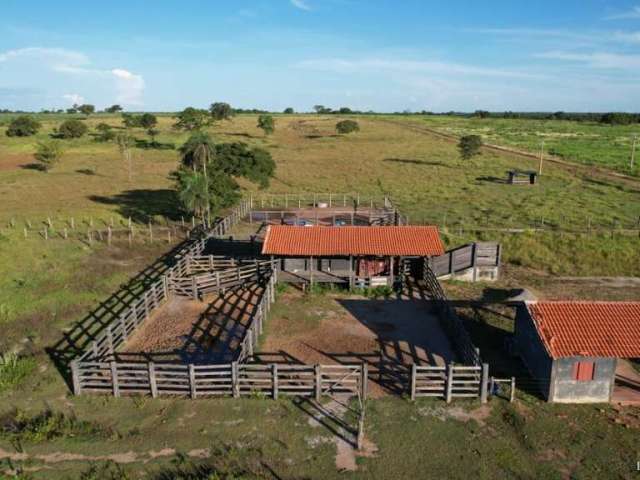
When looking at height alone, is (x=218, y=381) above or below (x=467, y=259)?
below

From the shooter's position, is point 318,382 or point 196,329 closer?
point 318,382

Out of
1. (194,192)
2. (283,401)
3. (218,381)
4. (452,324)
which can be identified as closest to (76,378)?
(218,381)

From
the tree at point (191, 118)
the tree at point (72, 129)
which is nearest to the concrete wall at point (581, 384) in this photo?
the tree at point (191, 118)

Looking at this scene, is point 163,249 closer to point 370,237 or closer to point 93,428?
point 370,237

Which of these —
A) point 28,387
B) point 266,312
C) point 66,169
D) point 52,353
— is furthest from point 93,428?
point 66,169

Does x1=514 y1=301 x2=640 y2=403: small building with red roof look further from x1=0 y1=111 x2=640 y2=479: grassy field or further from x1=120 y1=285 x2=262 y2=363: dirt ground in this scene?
x1=120 y1=285 x2=262 y2=363: dirt ground

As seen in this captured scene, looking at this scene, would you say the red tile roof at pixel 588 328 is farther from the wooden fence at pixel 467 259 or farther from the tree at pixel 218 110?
the tree at pixel 218 110

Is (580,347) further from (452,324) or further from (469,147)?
(469,147)
